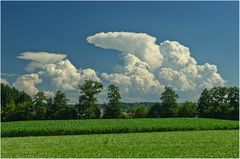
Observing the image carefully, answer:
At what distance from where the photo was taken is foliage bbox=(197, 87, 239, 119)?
8920 cm

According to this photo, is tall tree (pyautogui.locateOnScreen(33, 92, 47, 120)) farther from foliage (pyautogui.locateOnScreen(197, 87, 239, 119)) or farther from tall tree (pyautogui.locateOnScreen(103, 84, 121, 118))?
foliage (pyautogui.locateOnScreen(197, 87, 239, 119))

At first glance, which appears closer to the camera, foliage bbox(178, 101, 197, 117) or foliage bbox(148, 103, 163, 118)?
foliage bbox(178, 101, 197, 117)

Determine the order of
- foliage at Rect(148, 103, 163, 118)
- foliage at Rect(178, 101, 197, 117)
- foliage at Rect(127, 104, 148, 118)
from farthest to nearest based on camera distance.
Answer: foliage at Rect(127, 104, 148, 118)
foliage at Rect(148, 103, 163, 118)
foliage at Rect(178, 101, 197, 117)


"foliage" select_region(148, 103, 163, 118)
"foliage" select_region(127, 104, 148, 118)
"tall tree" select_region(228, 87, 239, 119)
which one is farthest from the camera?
"foliage" select_region(127, 104, 148, 118)

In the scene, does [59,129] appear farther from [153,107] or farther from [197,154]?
[153,107]

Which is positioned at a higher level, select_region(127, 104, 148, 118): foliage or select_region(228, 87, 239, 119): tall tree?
select_region(228, 87, 239, 119): tall tree

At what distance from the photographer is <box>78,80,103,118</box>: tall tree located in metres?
91.8

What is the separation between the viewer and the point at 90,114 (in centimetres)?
9144

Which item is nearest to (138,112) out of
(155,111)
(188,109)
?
(155,111)

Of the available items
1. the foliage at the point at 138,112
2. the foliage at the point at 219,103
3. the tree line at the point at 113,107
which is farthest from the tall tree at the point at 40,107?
the foliage at the point at 219,103

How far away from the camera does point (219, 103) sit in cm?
9312

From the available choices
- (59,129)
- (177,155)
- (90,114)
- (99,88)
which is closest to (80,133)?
(59,129)

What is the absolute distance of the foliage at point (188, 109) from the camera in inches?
3693

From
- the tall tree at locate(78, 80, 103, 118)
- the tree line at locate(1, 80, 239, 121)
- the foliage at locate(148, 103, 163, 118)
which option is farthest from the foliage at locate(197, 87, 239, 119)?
the tall tree at locate(78, 80, 103, 118)
